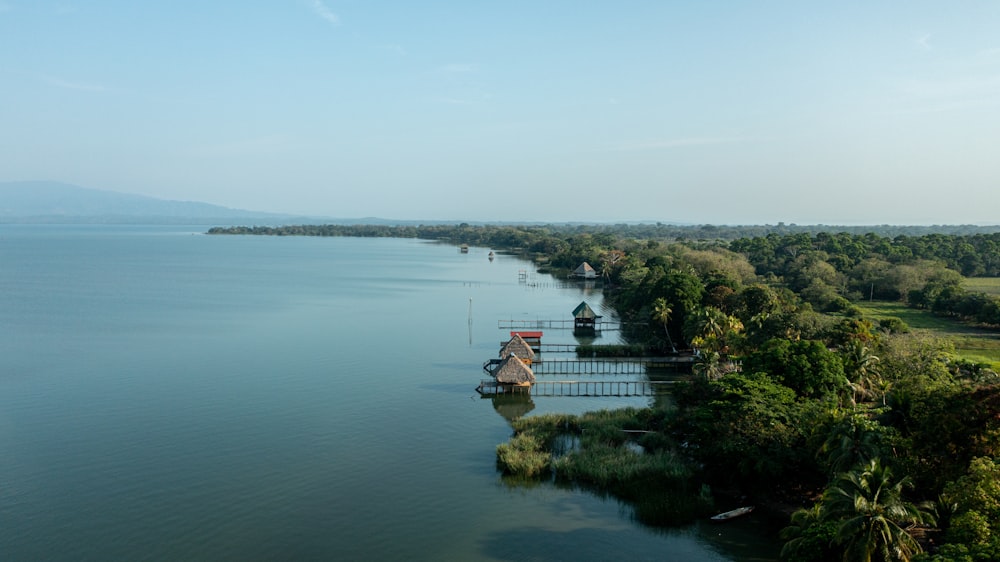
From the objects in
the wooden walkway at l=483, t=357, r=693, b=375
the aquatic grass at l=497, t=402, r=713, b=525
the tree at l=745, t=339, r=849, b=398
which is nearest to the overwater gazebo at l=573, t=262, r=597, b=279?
the wooden walkway at l=483, t=357, r=693, b=375

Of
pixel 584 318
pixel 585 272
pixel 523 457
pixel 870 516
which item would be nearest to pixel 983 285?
pixel 585 272

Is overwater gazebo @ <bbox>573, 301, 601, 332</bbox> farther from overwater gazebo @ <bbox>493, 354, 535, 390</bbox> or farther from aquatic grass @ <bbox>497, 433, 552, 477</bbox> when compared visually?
aquatic grass @ <bbox>497, 433, 552, 477</bbox>

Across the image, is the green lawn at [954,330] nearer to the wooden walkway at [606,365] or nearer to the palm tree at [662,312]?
the wooden walkway at [606,365]

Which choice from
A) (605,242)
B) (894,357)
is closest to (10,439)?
(894,357)

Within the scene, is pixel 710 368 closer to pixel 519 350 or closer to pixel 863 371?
pixel 863 371

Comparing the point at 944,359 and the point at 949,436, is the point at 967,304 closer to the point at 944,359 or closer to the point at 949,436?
the point at 944,359
